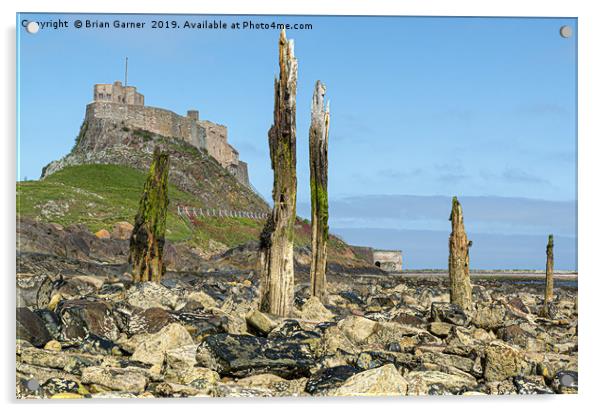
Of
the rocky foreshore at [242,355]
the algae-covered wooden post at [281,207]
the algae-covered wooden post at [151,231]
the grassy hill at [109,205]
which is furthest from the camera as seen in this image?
the grassy hill at [109,205]

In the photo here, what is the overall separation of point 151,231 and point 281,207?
25.1ft

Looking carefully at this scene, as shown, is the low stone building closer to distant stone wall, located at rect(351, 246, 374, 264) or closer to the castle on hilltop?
distant stone wall, located at rect(351, 246, 374, 264)

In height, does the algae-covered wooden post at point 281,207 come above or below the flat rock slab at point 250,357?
above

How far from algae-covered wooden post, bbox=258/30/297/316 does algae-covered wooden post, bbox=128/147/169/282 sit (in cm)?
707

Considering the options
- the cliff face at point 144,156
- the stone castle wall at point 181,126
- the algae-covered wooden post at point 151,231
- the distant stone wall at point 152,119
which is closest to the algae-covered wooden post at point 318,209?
the algae-covered wooden post at point 151,231

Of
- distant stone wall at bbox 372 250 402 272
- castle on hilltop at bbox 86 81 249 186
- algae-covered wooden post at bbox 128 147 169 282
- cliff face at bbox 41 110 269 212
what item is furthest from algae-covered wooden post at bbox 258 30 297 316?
cliff face at bbox 41 110 269 212

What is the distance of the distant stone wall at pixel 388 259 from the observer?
53.5 metres

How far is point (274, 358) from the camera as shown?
10328mm

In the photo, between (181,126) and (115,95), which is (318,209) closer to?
(115,95)

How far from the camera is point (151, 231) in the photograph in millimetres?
19984

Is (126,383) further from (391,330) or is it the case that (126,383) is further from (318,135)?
(318,135)

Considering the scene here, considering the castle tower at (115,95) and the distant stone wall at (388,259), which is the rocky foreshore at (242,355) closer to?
the castle tower at (115,95)

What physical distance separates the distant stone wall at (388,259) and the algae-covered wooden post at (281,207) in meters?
40.0

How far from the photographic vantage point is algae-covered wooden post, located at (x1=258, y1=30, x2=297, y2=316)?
1307 centimetres
